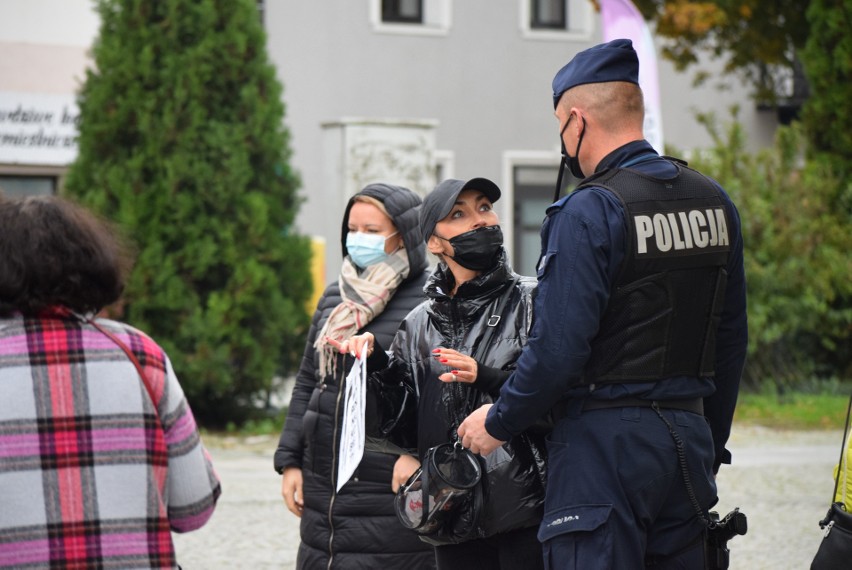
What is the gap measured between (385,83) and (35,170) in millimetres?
7399

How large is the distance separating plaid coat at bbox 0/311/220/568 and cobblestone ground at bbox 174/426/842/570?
4.75 meters

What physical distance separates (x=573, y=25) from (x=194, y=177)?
535 inches

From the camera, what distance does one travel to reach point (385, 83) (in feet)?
77.2

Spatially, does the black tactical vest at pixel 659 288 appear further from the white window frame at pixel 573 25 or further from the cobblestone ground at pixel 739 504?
the white window frame at pixel 573 25

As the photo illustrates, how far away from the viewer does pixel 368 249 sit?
5.00 meters

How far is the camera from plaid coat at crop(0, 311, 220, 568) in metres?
2.98

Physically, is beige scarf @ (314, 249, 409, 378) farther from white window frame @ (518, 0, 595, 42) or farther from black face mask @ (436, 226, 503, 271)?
white window frame @ (518, 0, 595, 42)

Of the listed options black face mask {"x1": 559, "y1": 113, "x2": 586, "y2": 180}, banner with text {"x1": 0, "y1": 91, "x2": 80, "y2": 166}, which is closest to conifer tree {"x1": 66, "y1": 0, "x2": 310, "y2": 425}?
banner with text {"x1": 0, "y1": 91, "x2": 80, "y2": 166}

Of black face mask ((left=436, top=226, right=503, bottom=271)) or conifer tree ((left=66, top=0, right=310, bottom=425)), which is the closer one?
black face mask ((left=436, top=226, right=503, bottom=271))

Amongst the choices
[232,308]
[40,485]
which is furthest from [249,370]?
[40,485]

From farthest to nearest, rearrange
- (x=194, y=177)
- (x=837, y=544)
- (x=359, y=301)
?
1. (x=194, y=177)
2. (x=359, y=301)
3. (x=837, y=544)

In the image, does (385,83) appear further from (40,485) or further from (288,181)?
(40,485)

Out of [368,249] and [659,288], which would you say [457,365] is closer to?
[659,288]

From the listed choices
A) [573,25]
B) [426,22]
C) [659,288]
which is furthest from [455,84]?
[659,288]
